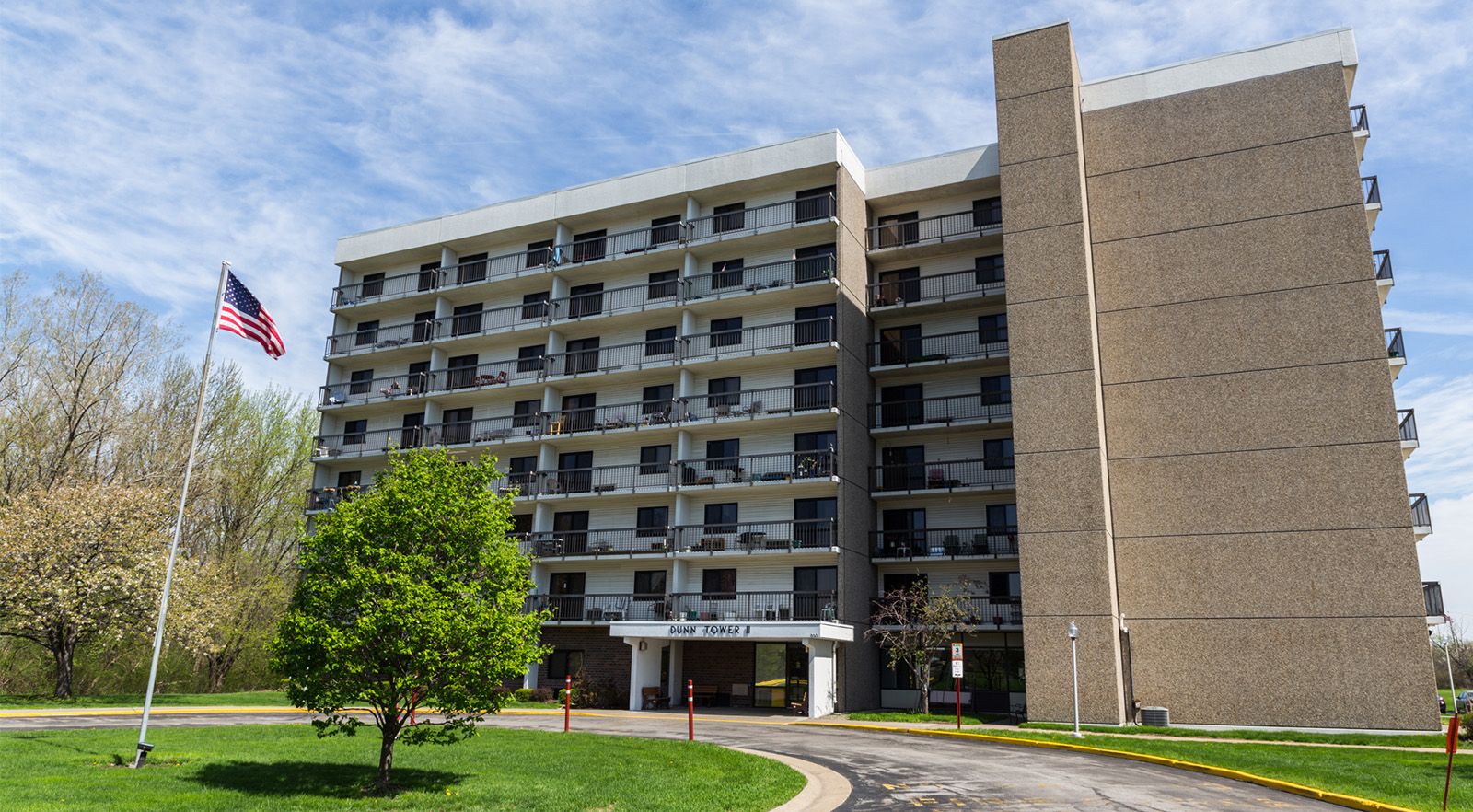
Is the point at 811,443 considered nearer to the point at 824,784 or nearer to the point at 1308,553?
the point at 1308,553

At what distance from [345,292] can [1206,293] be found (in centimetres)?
3874

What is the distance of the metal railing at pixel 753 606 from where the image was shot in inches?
1308

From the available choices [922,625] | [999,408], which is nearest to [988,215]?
[999,408]

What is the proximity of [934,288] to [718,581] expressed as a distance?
14.1m

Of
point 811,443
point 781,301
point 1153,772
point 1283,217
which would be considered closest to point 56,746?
point 1153,772

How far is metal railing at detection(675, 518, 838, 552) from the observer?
3362 cm

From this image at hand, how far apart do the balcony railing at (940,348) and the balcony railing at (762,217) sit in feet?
18.3

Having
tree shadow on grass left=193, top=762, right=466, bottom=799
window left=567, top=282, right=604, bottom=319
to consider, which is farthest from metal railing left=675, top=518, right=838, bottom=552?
tree shadow on grass left=193, top=762, right=466, bottom=799

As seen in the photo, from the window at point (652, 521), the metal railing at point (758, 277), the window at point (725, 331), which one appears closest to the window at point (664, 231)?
the metal railing at point (758, 277)

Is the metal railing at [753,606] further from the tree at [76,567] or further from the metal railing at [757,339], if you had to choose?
the tree at [76,567]

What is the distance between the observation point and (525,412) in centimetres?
4238

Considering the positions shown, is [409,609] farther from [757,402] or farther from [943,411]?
[943,411]

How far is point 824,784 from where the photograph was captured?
15156 mm

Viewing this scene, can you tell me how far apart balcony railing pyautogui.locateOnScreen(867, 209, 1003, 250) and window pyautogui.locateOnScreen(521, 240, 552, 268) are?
1476cm
